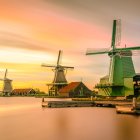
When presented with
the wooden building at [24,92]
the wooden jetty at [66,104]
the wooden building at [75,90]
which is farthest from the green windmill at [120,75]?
the wooden building at [24,92]

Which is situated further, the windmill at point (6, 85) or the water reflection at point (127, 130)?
the windmill at point (6, 85)

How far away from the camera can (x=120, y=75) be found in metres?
59.3

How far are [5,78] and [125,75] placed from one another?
105 meters

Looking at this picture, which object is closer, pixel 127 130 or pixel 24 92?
pixel 127 130

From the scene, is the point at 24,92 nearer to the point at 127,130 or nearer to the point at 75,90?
the point at 75,90

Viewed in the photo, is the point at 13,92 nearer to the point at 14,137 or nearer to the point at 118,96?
the point at 118,96

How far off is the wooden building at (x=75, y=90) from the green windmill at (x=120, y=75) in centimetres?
3457

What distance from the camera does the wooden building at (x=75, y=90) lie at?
96750 mm

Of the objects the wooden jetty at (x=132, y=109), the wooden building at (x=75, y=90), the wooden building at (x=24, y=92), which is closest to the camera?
the wooden jetty at (x=132, y=109)

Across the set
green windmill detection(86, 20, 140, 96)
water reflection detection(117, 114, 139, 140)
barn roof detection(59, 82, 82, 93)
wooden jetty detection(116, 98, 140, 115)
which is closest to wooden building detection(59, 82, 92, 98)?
barn roof detection(59, 82, 82, 93)

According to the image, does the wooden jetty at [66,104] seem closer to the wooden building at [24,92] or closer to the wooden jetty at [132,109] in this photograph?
the wooden jetty at [132,109]

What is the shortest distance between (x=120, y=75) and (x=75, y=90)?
40495mm

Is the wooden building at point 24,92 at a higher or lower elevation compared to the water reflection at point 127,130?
higher

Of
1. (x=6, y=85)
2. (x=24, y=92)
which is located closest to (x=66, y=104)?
(x=24, y=92)
